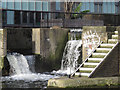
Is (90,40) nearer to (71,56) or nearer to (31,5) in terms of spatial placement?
(71,56)

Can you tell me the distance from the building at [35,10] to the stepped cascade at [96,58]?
7112 millimetres

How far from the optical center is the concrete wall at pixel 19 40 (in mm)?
23373

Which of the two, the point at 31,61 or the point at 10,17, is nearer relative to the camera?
the point at 31,61

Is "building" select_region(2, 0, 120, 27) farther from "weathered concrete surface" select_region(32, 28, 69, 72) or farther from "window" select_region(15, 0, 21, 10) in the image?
"weathered concrete surface" select_region(32, 28, 69, 72)

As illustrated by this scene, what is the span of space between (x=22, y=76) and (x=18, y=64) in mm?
1008

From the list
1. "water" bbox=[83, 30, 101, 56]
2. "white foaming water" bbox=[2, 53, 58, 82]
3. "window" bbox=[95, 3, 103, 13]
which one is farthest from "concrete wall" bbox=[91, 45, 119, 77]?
"window" bbox=[95, 3, 103, 13]

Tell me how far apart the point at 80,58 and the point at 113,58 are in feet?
14.0

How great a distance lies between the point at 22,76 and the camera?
21422mm

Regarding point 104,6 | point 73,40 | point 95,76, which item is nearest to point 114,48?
point 95,76

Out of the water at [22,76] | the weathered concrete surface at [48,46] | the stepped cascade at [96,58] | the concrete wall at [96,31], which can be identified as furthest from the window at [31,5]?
the stepped cascade at [96,58]

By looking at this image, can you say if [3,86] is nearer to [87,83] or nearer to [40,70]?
[87,83]

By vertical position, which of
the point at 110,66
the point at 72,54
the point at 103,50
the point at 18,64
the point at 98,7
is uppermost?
the point at 98,7

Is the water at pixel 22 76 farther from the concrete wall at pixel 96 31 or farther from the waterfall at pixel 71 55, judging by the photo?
the concrete wall at pixel 96 31

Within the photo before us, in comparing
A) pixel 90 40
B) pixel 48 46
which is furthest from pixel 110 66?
pixel 48 46
